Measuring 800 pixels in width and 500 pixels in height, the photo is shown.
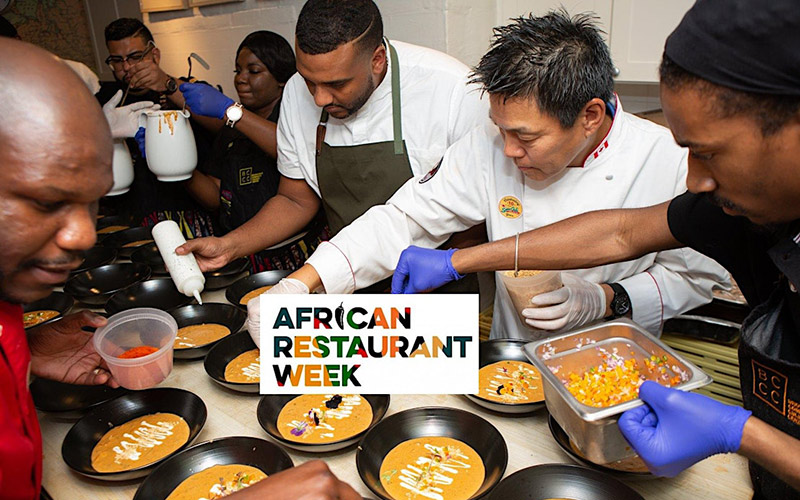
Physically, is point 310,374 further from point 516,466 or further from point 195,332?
point 195,332

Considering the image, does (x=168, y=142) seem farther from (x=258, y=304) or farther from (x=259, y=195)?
(x=258, y=304)

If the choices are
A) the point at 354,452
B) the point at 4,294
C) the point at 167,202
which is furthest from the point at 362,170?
the point at 167,202

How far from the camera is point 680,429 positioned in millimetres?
990

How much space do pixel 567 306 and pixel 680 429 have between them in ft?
2.10

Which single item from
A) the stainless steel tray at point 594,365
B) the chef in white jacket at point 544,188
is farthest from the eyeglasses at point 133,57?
the stainless steel tray at point 594,365

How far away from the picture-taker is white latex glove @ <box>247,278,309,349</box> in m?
1.68

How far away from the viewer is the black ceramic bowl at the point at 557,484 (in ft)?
3.77

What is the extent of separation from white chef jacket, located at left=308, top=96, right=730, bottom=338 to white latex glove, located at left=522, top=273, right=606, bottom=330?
14 centimetres

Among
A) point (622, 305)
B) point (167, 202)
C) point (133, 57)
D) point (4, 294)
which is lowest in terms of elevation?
point (167, 202)

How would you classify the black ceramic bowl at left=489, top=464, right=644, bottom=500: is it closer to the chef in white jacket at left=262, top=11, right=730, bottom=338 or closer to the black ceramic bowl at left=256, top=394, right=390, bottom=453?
the black ceramic bowl at left=256, top=394, right=390, bottom=453

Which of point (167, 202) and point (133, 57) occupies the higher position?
point (133, 57)

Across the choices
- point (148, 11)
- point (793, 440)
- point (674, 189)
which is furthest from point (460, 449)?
point (148, 11)

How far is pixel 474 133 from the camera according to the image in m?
1.99

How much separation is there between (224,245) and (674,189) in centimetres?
172
